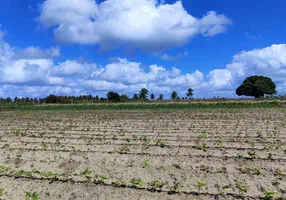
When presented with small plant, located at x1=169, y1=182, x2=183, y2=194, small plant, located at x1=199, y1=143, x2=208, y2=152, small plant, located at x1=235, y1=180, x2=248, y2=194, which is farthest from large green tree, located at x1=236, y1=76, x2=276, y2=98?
small plant, located at x1=169, y1=182, x2=183, y2=194

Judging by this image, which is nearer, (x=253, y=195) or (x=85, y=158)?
(x=253, y=195)

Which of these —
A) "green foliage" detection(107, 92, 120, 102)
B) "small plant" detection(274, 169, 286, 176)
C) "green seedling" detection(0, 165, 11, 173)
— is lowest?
"small plant" detection(274, 169, 286, 176)

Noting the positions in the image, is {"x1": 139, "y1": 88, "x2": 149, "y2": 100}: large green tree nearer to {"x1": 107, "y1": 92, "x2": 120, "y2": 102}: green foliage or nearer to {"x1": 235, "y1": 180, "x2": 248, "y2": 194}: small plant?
{"x1": 107, "y1": 92, "x2": 120, "y2": 102}: green foliage

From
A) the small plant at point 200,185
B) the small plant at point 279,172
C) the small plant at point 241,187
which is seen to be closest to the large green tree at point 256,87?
the small plant at point 279,172

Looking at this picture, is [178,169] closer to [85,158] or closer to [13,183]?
[85,158]

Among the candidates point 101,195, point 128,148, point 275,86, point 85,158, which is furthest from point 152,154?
point 275,86

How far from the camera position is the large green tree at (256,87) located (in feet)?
251

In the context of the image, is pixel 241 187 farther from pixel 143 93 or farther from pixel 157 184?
pixel 143 93

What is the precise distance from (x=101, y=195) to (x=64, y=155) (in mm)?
3435

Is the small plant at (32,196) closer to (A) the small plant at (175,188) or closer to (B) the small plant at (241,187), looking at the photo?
(A) the small plant at (175,188)

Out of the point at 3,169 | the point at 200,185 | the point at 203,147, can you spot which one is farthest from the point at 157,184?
the point at 3,169

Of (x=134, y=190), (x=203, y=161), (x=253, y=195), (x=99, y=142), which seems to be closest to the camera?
(x=253, y=195)

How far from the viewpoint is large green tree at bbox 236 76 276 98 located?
7656cm

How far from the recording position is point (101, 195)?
5480 mm
